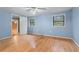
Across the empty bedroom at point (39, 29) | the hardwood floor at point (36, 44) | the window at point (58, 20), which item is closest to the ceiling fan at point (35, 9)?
the empty bedroom at point (39, 29)

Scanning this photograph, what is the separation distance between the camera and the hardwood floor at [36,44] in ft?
4.60

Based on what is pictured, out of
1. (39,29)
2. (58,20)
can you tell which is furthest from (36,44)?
(58,20)

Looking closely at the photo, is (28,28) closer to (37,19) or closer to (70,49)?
(37,19)

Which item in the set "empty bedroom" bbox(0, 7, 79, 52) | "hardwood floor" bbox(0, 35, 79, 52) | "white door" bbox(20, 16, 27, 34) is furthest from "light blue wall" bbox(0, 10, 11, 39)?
"white door" bbox(20, 16, 27, 34)

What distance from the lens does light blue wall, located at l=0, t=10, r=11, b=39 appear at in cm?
143

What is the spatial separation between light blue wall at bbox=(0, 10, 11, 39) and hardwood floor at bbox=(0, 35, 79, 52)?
0.11 m

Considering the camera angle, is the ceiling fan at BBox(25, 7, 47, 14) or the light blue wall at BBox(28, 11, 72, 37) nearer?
the ceiling fan at BBox(25, 7, 47, 14)

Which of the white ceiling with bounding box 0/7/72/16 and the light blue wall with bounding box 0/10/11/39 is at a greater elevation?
the white ceiling with bounding box 0/7/72/16

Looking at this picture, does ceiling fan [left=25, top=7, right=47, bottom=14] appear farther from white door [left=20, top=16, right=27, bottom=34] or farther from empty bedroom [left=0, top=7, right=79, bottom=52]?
white door [left=20, top=16, right=27, bottom=34]
